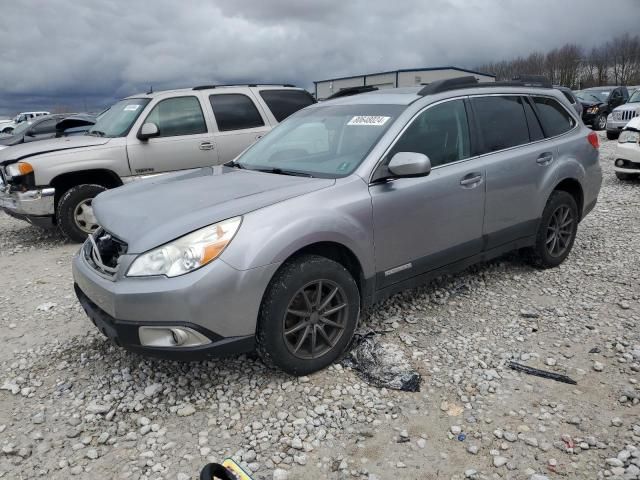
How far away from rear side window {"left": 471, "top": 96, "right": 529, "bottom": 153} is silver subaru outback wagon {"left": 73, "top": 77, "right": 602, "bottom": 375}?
0.05 ft

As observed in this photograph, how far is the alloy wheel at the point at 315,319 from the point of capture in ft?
9.96

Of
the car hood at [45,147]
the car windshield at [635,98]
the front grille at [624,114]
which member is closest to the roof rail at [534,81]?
the car hood at [45,147]

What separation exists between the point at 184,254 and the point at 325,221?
0.85 m

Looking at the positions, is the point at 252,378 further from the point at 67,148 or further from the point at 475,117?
the point at 67,148

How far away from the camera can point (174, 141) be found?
6762mm

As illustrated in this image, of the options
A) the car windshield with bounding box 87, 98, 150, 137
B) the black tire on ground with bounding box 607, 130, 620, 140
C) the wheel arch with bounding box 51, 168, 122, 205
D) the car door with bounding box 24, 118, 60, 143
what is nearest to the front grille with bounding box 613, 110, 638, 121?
the black tire on ground with bounding box 607, 130, 620, 140

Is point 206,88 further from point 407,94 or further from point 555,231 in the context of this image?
point 555,231

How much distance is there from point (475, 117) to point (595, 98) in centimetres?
1959

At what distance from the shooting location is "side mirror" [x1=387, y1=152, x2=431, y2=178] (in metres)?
3.20

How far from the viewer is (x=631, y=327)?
372 centimetres

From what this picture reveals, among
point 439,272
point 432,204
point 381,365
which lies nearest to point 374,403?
point 381,365

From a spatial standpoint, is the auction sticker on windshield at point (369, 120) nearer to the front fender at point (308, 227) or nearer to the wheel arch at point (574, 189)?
the front fender at point (308, 227)

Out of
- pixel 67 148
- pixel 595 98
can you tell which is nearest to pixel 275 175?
pixel 67 148

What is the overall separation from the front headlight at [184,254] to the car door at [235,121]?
176 inches
